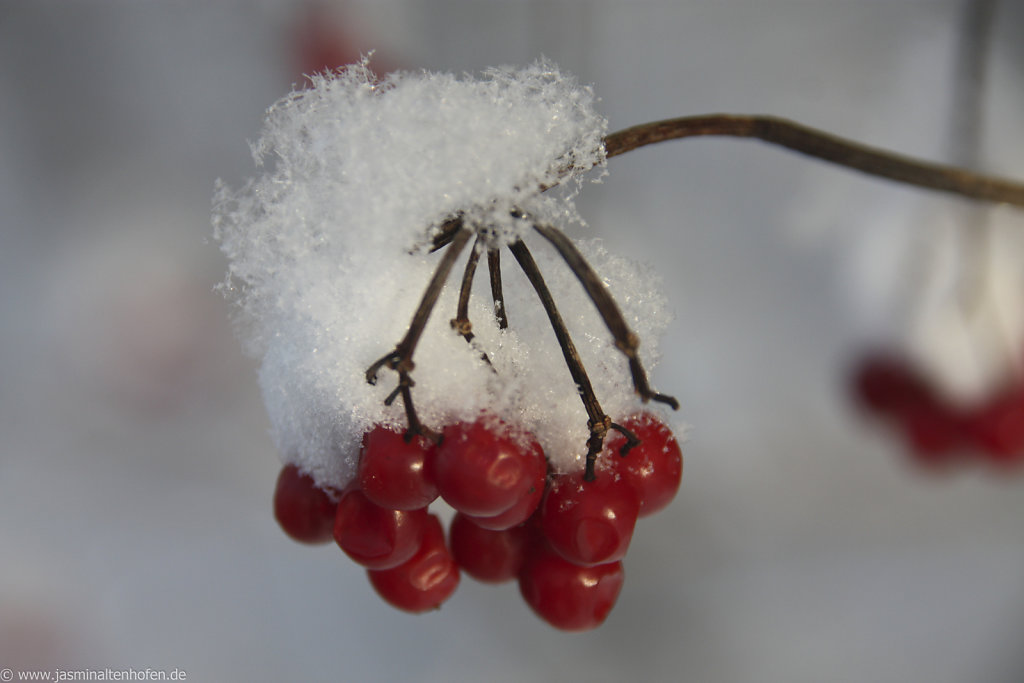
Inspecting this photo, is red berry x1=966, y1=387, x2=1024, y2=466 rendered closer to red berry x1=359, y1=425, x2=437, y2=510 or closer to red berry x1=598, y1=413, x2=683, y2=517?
red berry x1=598, y1=413, x2=683, y2=517

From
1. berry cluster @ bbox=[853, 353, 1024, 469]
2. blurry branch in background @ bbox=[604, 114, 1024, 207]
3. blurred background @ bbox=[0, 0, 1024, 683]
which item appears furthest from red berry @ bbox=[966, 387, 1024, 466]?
blurry branch in background @ bbox=[604, 114, 1024, 207]

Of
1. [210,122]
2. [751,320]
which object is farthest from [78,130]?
[751,320]

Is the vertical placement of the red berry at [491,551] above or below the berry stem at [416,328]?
below

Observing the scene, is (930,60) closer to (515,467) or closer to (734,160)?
(734,160)

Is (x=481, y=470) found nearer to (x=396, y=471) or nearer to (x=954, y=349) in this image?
(x=396, y=471)

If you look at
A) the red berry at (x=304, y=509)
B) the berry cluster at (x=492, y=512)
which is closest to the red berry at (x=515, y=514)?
the berry cluster at (x=492, y=512)

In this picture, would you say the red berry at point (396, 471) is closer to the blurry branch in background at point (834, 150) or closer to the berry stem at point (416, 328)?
the berry stem at point (416, 328)
